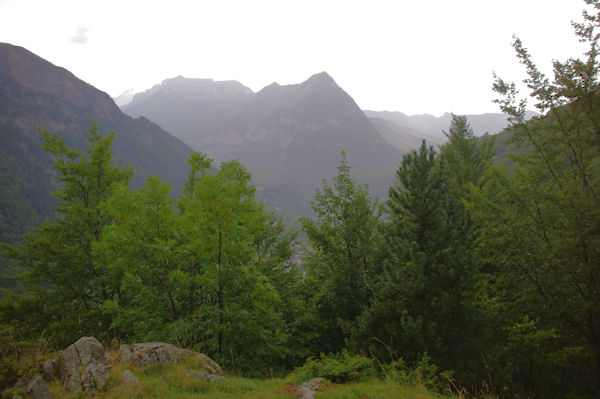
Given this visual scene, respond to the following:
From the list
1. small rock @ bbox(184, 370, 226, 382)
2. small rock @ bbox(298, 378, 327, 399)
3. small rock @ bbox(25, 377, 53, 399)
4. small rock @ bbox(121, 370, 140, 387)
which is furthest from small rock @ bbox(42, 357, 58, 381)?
small rock @ bbox(298, 378, 327, 399)

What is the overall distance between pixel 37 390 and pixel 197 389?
265 cm

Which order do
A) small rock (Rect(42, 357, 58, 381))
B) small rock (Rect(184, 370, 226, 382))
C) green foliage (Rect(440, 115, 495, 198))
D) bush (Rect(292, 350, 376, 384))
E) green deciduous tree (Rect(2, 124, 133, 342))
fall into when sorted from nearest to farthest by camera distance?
small rock (Rect(42, 357, 58, 381))
small rock (Rect(184, 370, 226, 382))
bush (Rect(292, 350, 376, 384))
green deciduous tree (Rect(2, 124, 133, 342))
green foliage (Rect(440, 115, 495, 198))

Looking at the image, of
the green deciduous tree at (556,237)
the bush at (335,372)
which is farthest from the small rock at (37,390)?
the green deciduous tree at (556,237)

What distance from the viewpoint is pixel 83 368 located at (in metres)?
5.95

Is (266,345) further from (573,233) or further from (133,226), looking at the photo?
(573,233)

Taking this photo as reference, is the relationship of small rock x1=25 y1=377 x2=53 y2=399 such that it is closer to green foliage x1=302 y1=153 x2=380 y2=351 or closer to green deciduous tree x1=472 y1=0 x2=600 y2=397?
green foliage x1=302 y1=153 x2=380 y2=351

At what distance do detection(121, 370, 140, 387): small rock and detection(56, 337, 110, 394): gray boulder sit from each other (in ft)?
1.01

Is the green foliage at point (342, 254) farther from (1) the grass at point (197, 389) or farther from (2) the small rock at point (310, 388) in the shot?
(1) the grass at point (197, 389)

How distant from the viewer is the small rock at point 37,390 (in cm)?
516

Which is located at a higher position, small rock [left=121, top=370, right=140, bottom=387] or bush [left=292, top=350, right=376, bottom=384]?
small rock [left=121, top=370, right=140, bottom=387]

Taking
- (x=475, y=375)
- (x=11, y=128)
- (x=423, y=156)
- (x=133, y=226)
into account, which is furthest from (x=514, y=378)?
(x=11, y=128)

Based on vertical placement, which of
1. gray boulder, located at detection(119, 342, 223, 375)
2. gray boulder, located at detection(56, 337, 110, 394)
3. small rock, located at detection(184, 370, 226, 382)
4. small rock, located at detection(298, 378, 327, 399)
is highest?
gray boulder, located at detection(56, 337, 110, 394)

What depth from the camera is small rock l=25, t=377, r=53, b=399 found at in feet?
16.9

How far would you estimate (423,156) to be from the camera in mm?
11797
